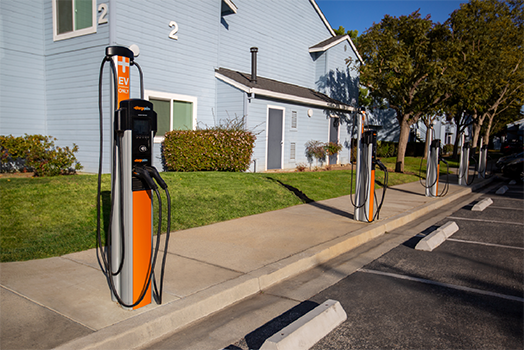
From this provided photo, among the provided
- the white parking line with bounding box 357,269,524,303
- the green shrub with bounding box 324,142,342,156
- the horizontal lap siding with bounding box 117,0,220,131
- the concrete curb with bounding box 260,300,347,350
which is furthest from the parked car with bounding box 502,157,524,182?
the concrete curb with bounding box 260,300,347,350

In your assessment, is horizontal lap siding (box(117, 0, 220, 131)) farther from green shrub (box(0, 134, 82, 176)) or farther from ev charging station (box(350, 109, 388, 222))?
ev charging station (box(350, 109, 388, 222))

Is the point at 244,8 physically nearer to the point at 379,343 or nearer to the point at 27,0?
the point at 27,0

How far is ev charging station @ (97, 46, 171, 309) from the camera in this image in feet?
11.2

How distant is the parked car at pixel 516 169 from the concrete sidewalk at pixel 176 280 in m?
13.5

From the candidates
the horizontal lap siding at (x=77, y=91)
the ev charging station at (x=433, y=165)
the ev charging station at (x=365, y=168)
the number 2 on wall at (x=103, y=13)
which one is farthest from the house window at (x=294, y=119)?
the ev charging station at (x=365, y=168)

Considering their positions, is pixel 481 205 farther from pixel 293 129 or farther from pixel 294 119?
pixel 294 119

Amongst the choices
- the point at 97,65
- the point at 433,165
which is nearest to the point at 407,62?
the point at 433,165

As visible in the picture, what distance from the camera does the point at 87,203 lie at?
6.90 metres

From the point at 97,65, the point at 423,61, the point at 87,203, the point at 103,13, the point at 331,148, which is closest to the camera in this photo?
the point at 87,203

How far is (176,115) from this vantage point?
525 inches

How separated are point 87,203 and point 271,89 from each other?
31.2 feet

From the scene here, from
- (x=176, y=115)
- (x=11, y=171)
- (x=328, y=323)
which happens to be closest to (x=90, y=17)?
(x=176, y=115)

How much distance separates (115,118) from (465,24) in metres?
17.7

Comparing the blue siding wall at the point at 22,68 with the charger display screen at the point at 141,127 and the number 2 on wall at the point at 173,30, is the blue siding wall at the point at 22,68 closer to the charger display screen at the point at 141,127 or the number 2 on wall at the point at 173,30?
the number 2 on wall at the point at 173,30
